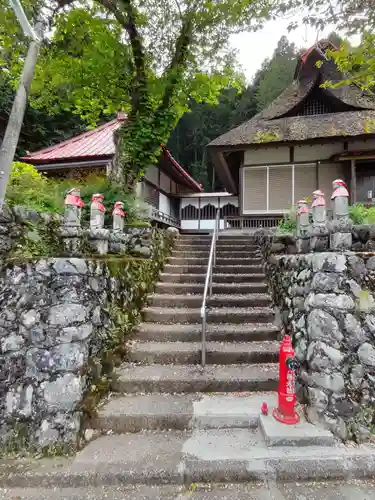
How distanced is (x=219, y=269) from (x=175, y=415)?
3.01 metres

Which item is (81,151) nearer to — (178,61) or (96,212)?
(178,61)

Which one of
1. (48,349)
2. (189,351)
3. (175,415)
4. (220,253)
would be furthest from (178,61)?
(175,415)

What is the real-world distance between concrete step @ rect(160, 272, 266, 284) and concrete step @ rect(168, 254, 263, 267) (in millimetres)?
549

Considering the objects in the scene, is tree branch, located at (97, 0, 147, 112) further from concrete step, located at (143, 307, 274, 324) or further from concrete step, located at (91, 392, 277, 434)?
concrete step, located at (91, 392, 277, 434)

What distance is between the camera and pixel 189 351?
3227 mm

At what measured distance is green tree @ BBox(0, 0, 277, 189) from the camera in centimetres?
576

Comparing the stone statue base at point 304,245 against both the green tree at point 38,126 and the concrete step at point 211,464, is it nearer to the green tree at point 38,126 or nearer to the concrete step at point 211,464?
the concrete step at point 211,464

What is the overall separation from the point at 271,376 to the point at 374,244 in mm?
1818

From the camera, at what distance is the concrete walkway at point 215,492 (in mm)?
1892

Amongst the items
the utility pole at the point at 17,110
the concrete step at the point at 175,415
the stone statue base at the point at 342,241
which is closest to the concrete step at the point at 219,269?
the stone statue base at the point at 342,241

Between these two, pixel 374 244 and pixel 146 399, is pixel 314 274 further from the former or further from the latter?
pixel 146 399

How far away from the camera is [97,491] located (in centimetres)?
194

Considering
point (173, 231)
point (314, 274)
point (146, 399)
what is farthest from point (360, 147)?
point (146, 399)

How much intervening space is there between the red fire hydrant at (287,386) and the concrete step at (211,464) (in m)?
0.23
